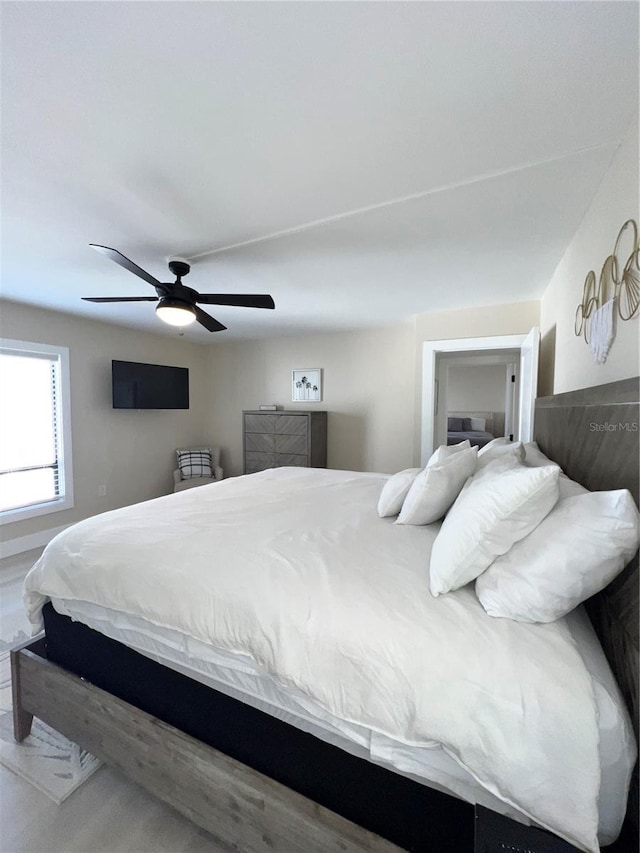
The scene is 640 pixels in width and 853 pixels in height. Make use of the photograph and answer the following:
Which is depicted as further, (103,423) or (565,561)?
(103,423)

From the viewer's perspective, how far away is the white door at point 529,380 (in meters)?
2.75

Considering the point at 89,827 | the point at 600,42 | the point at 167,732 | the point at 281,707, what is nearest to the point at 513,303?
the point at 600,42

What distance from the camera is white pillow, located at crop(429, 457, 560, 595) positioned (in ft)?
3.33

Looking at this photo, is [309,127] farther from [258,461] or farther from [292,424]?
[258,461]

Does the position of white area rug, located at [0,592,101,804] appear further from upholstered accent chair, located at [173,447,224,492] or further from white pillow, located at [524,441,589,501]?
upholstered accent chair, located at [173,447,224,492]

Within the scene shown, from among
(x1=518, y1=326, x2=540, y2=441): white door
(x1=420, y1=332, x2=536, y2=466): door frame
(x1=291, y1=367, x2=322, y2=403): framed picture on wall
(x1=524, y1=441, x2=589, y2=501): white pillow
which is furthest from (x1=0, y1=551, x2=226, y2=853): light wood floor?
(x1=291, y1=367, x2=322, y2=403): framed picture on wall

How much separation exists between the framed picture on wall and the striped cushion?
157 cm

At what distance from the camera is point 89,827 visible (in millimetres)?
1274

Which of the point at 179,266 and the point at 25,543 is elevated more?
the point at 179,266

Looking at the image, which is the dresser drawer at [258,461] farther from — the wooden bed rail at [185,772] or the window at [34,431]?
the wooden bed rail at [185,772]

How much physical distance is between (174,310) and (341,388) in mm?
2864

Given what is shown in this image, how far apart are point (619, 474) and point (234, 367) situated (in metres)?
5.08

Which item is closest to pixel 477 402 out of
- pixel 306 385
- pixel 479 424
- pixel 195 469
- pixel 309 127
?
pixel 479 424

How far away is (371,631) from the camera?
977 millimetres
